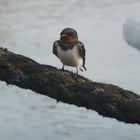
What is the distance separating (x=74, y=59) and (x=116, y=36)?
431 centimetres

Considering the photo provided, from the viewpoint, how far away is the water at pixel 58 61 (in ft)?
17.4

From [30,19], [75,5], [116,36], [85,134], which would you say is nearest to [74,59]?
[85,134]

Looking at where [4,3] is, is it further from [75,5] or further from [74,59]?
[74,59]

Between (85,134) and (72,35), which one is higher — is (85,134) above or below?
below

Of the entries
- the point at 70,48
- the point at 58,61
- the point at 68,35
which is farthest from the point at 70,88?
the point at 58,61

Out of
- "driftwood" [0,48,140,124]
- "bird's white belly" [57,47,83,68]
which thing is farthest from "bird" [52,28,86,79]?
"driftwood" [0,48,140,124]

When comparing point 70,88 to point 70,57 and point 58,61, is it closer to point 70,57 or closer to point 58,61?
point 70,57

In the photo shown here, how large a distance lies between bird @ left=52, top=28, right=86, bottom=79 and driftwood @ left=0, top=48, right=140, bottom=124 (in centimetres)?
42

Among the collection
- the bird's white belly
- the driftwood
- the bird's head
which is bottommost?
the driftwood

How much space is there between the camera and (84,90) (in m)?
2.94

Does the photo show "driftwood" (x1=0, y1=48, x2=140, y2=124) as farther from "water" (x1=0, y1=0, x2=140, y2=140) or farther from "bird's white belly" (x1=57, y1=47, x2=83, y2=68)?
"water" (x1=0, y1=0, x2=140, y2=140)

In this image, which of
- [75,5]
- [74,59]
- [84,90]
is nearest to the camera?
[84,90]

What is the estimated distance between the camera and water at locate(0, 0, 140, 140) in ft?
17.4

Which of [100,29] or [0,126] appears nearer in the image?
[0,126]
